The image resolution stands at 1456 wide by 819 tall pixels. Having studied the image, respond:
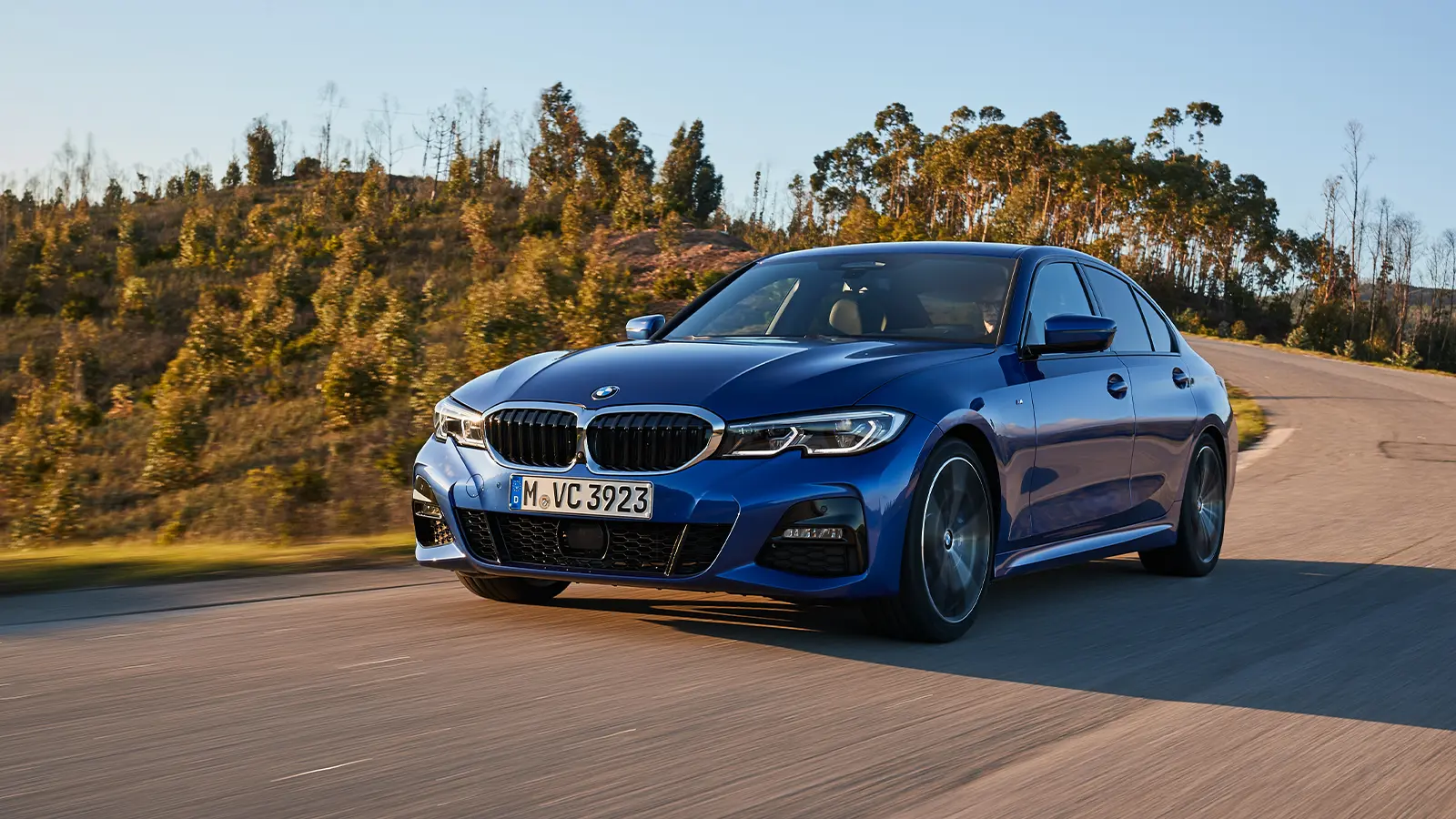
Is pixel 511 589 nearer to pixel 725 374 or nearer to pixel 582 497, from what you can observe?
pixel 582 497

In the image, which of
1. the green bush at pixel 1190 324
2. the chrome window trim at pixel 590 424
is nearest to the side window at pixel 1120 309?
the chrome window trim at pixel 590 424

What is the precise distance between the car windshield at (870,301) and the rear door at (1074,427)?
0.23m

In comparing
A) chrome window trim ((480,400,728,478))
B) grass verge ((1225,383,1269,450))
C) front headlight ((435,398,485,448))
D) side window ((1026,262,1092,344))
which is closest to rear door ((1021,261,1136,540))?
side window ((1026,262,1092,344))

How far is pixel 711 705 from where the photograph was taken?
4.42 metres

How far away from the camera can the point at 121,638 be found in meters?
5.23

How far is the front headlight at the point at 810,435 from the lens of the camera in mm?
5113

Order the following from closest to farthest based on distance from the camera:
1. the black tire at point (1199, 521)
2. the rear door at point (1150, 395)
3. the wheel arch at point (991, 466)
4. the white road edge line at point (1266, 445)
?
the wheel arch at point (991, 466) → the rear door at point (1150, 395) → the black tire at point (1199, 521) → the white road edge line at point (1266, 445)

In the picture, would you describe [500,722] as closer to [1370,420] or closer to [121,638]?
[121,638]

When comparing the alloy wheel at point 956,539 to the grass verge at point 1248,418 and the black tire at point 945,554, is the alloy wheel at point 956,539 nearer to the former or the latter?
the black tire at point 945,554

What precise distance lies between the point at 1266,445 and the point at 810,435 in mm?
13808

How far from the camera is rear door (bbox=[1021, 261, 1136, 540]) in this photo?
20.5 ft

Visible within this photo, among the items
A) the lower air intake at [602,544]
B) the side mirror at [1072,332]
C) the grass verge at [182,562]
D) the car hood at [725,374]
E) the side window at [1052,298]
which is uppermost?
the side window at [1052,298]

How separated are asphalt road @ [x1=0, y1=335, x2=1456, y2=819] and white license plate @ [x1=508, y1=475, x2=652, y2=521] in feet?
1.54

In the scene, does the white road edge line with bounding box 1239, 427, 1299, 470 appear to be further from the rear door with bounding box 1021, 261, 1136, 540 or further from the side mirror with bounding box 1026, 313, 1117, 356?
the side mirror with bounding box 1026, 313, 1117, 356
